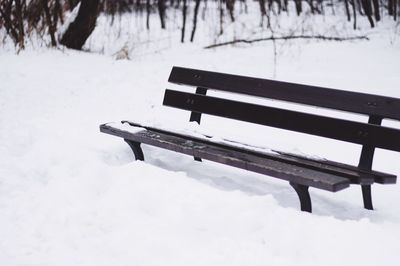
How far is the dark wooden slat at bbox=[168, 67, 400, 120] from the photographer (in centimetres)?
323

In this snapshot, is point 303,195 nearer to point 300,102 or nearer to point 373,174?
point 373,174

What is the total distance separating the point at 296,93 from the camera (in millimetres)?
3686

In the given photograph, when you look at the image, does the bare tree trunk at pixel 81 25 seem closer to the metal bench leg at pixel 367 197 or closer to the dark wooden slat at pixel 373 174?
the dark wooden slat at pixel 373 174

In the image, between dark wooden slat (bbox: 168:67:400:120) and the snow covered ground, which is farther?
dark wooden slat (bbox: 168:67:400:120)

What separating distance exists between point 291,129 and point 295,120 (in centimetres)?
8

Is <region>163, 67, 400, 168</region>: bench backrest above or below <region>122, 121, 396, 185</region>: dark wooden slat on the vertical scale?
above

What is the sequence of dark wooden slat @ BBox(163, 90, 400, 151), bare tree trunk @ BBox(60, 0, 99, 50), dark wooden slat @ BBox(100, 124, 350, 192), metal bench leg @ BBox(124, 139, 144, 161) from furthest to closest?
bare tree trunk @ BBox(60, 0, 99, 50) < metal bench leg @ BBox(124, 139, 144, 161) < dark wooden slat @ BBox(163, 90, 400, 151) < dark wooden slat @ BBox(100, 124, 350, 192)

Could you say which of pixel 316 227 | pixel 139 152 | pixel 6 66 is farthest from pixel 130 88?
pixel 316 227

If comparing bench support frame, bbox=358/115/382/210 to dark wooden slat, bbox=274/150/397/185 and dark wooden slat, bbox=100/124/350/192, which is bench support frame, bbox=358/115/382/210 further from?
dark wooden slat, bbox=100/124/350/192

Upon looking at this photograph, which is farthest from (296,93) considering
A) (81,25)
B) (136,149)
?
(81,25)

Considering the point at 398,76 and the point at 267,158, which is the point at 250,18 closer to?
the point at 398,76

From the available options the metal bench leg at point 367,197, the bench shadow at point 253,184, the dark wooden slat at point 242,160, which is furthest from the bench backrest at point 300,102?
the dark wooden slat at point 242,160

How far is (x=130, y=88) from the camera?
22.0ft

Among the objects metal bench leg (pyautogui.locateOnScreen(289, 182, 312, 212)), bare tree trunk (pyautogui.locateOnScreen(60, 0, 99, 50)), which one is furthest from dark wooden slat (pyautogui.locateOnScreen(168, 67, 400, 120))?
bare tree trunk (pyautogui.locateOnScreen(60, 0, 99, 50))
